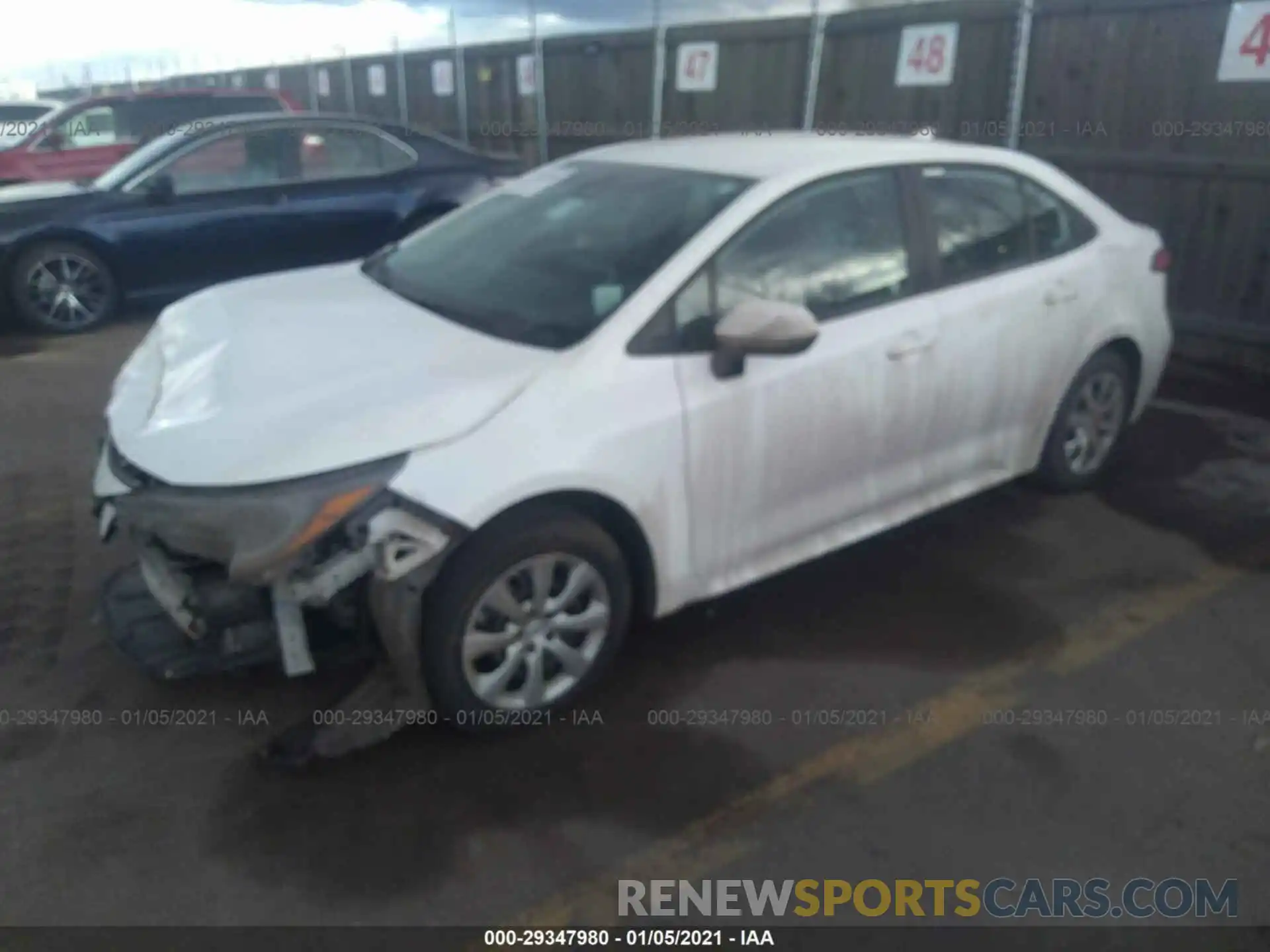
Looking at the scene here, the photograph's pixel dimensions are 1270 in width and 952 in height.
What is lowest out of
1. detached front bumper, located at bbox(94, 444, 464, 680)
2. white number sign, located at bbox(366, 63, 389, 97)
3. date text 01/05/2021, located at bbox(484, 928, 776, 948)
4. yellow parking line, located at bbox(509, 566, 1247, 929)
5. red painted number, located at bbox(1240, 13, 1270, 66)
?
date text 01/05/2021, located at bbox(484, 928, 776, 948)

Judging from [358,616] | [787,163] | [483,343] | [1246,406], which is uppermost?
[787,163]

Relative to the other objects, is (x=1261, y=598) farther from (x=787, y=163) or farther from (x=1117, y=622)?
(x=787, y=163)

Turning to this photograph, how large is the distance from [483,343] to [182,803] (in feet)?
4.98

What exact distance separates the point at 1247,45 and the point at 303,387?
633 cm

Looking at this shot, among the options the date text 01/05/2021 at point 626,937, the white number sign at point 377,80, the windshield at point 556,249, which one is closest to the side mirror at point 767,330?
the windshield at point 556,249

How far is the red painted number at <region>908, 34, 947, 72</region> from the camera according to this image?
8.14 metres

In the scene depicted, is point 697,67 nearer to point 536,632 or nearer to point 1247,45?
point 1247,45

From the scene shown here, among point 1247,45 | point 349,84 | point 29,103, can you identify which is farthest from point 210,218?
point 349,84

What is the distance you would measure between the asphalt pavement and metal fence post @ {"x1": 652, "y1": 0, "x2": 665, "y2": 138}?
7.72 m

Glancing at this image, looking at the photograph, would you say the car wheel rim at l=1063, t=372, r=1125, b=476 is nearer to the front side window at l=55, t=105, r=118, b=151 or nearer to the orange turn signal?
the orange turn signal

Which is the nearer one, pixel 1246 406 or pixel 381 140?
pixel 1246 406

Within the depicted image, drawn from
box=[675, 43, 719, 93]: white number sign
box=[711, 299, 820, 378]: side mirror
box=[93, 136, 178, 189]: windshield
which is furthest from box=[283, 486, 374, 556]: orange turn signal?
box=[675, 43, 719, 93]: white number sign

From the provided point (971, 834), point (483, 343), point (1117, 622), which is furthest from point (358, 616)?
point (1117, 622)

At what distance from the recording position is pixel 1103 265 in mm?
4453
